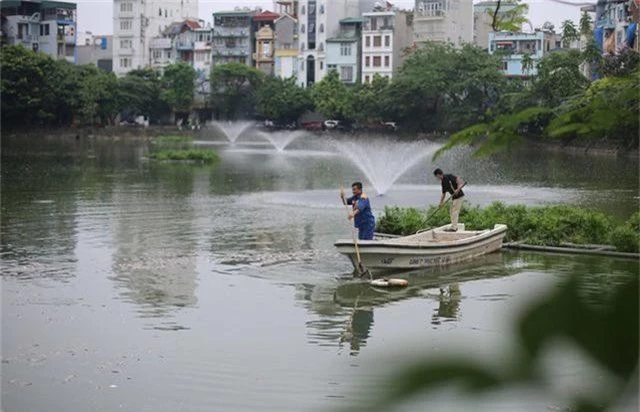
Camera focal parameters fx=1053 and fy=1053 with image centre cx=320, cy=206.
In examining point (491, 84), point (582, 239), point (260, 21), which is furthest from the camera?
point (260, 21)

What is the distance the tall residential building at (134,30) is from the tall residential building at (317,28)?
1408 cm

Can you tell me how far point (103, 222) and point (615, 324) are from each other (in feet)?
62.5

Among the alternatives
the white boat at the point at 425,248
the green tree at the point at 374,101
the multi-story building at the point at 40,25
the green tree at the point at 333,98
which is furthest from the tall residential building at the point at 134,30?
the white boat at the point at 425,248

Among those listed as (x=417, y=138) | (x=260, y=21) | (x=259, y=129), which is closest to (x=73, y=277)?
(x=417, y=138)

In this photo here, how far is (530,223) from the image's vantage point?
1608 centimetres

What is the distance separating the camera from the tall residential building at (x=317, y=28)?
7656 cm

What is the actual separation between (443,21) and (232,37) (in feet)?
59.1

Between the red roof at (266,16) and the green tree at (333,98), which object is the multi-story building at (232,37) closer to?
the red roof at (266,16)

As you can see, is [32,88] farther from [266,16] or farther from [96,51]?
[96,51]

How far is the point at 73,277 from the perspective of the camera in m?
13.6

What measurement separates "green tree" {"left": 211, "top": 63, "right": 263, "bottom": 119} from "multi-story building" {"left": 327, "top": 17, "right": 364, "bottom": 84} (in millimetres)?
5627

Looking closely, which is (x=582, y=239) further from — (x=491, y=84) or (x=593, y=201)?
(x=491, y=84)

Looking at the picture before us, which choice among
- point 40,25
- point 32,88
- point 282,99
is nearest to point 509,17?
point 32,88

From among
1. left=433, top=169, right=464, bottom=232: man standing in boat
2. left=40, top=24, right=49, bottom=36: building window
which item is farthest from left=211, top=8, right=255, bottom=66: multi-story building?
left=433, top=169, right=464, bottom=232: man standing in boat
